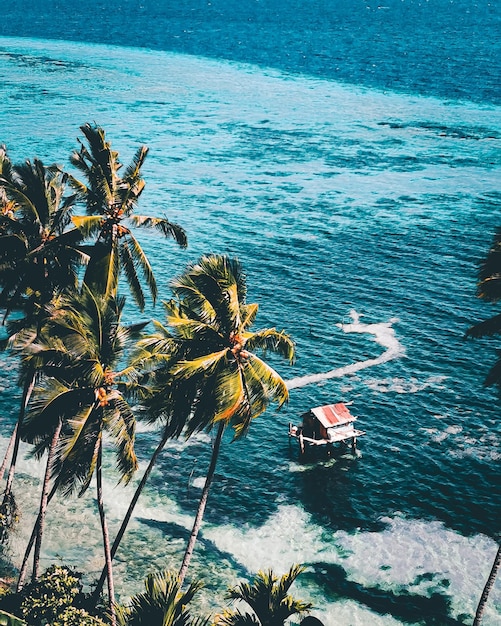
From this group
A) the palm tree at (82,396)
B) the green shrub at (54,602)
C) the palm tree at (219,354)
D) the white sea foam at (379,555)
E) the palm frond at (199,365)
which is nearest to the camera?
the palm frond at (199,365)

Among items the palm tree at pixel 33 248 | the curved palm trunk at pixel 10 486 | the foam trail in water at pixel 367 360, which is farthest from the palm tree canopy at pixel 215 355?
the foam trail in water at pixel 367 360

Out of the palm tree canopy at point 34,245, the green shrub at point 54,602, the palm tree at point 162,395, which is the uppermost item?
the palm tree canopy at point 34,245

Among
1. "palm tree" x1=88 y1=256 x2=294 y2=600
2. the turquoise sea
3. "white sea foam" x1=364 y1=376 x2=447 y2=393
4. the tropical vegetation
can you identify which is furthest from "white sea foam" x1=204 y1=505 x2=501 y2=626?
"palm tree" x1=88 y1=256 x2=294 y2=600

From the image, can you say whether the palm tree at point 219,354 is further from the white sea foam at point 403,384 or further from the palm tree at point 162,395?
the white sea foam at point 403,384

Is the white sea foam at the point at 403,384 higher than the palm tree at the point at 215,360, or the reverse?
the palm tree at the point at 215,360

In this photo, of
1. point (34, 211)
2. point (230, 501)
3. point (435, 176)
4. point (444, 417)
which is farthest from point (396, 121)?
point (34, 211)

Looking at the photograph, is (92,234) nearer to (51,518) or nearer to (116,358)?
(116,358)

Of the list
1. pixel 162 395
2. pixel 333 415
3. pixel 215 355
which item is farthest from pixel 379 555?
pixel 215 355
